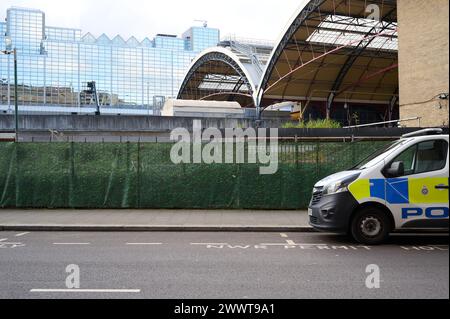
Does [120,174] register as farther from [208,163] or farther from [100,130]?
[100,130]

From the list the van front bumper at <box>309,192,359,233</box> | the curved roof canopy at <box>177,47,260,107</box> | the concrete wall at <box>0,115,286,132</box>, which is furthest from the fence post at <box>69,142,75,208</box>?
the curved roof canopy at <box>177,47,260,107</box>

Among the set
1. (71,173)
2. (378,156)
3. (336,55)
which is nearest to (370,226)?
(378,156)

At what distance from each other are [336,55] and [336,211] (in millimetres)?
41044

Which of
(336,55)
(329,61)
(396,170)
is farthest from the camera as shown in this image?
(329,61)

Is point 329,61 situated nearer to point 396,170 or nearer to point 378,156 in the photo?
point 378,156

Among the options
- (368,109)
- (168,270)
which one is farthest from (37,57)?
(168,270)

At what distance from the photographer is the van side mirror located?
8688mm

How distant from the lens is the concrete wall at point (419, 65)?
23406mm

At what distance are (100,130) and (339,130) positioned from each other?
16.8m

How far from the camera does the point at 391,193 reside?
8.91m

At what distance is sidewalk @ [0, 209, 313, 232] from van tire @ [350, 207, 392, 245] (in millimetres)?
2496

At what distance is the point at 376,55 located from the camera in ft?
160

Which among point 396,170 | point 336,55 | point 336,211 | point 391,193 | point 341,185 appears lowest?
point 336,211

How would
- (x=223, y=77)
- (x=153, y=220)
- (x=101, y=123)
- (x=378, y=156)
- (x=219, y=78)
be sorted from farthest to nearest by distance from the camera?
(x=219, y=78), (x=223, y=77), (x=101, y=123), (x=153, y=220), (x=378, y=156)
